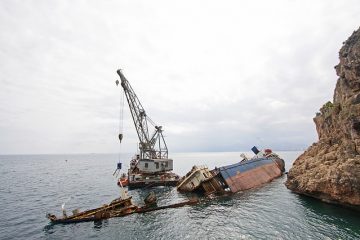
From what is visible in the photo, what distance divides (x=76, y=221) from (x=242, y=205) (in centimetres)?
2594

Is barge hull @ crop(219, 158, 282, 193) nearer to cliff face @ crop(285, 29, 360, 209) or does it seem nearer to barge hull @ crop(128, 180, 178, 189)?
cliff face @ crop(285, 29, 360, 209)

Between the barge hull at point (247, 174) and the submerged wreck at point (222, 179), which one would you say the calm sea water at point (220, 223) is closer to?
the submerged wreck at point (222, 179)

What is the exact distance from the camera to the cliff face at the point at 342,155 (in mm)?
32588

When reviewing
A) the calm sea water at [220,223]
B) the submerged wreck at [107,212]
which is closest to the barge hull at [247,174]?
the calm sea water at [220,223]

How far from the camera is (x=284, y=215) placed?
3516 cm

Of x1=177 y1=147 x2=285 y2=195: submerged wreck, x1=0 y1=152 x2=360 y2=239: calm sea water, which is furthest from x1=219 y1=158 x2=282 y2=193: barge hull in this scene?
x1=0 y1=152 x2=360 y2=239: calm sea water

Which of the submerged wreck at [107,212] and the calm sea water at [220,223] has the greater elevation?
the submerged wreck at [107,212]

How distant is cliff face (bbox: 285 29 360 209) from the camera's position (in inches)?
1283

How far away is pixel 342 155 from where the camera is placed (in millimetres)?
37281

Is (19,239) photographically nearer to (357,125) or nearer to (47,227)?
(47,227)

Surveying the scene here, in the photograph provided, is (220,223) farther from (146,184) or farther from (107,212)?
(146,184)

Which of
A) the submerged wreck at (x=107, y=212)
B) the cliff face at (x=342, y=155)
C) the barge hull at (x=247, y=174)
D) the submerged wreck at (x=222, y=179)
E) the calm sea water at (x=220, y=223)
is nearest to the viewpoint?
the calm sea water at (x=220, y=223)

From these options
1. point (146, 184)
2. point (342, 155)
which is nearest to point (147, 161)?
point (146, 184)

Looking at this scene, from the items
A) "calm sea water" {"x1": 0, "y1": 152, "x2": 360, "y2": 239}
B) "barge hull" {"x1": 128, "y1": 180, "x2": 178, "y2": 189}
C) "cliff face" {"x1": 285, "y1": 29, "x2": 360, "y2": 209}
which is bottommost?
"calm sea water" {"x1": 0, "y1": 152, "x2": 360, "y2": 239}
